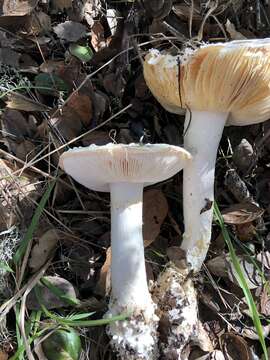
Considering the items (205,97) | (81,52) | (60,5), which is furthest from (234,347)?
(60,5)

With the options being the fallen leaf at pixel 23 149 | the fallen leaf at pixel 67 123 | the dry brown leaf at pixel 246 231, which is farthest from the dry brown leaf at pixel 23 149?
the dry brown leaf at pixel 246 231

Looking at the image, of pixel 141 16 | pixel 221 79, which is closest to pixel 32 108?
pixel 141 16

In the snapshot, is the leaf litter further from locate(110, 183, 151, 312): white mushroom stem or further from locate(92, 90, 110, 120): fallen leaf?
locate(110, 183, 151, 312): white mushroom stem

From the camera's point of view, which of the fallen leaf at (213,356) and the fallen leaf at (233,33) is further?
the fallen leaf at (233,33)

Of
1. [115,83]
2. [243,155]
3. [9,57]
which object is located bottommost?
[243,155]

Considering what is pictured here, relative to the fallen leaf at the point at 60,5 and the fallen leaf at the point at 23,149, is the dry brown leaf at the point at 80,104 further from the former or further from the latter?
the fallen leaf at the point at 60,5

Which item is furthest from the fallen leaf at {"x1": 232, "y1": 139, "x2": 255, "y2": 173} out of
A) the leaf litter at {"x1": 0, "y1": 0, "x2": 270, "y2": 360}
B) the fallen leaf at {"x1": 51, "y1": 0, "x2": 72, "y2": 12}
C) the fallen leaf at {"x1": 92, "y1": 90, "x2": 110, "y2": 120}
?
the fallen leaf at {"x1": 51, "y1": 0, "x2": 72, "y2": 12}

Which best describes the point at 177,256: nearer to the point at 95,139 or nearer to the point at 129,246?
the point at 129,246
